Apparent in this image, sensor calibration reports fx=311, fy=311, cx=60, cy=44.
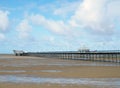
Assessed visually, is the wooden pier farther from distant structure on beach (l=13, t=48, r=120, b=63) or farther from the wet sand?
the wet sand

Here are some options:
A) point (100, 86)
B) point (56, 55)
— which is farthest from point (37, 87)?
point (56, 55)

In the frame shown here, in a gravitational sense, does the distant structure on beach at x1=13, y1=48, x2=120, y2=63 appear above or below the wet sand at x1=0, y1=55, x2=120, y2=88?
below

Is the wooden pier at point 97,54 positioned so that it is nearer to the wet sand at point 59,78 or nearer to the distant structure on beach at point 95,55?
the distant structure on beach at point 95,55

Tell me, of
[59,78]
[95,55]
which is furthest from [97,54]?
[59,78]

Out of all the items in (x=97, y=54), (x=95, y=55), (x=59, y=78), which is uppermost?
(x=59, y=78)

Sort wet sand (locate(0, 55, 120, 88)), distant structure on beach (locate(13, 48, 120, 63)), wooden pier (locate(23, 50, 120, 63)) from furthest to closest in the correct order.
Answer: distant structure on beach (locate(13, 48, 120, 63))
wooden pier (locate(23, 50, 120, 63))
wet sand (locate(0, 55, 120, 88))

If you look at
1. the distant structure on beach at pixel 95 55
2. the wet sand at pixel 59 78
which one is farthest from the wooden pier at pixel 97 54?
the wet sand at pixel 59 78

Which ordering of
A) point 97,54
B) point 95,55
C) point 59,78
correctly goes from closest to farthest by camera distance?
point 59,78, point 97,54, point 95,55

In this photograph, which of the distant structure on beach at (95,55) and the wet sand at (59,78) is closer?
the wet sand at (59,78)

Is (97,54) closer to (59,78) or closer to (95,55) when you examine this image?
(95,55)

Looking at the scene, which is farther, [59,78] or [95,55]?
[95,55]

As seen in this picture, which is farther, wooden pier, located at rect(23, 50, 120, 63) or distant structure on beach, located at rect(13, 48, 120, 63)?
distant structure on beach, located at rect(13, 48, 120, 63)

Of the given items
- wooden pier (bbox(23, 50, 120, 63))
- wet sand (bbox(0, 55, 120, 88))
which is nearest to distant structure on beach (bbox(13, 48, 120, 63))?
wooden pier (bbox(23, 50, 120, 63))

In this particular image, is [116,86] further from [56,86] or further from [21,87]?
[21,87]
